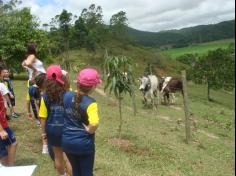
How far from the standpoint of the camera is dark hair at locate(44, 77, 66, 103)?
607cm

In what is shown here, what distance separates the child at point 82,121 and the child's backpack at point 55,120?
0.58 meters

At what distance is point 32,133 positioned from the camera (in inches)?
457

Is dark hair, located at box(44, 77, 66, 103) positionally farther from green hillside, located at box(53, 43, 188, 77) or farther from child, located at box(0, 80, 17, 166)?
green hillside, located at box(53, 43, 188, 77)

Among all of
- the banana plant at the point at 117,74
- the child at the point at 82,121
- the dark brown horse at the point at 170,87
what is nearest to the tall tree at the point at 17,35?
the dark brown horse at the point at 170,87

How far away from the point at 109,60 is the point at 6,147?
539 centimetres

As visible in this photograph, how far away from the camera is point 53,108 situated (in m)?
6.23

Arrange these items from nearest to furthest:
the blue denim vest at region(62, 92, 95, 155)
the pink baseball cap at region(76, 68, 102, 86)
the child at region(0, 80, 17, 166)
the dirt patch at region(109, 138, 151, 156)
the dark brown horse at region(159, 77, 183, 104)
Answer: the pink baseball cap at region(76, 68, 102, 86) → the blue denim vest at region(62, 92, 95, 155) → the child at region(0, 80, 17, 166) → the dirt patch at region(109, 138, 151, 156) → the dark brown horse at region(159, 77, 183, 104)

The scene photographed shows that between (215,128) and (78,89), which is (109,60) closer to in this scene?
(78,89)

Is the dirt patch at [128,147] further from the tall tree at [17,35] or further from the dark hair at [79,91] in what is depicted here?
the tall tree at [17,35]

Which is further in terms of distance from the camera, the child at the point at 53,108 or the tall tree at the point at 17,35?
the tall tree at the point at 17,35

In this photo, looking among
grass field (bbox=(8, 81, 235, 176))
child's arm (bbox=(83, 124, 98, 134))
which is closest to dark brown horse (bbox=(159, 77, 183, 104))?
grass field (bbox=(8, 81, 235, 176))

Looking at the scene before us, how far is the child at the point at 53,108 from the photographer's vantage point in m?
6.07

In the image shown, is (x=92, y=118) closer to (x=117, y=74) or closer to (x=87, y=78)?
(x=87, y=78)

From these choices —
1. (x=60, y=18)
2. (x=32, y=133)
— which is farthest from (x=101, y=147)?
(x=60, y=18)
